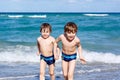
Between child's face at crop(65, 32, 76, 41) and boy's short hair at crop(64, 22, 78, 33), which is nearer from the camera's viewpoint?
boy's short hair at crop(64, 22, 78, 33)

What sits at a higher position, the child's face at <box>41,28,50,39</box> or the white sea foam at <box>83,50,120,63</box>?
the child's face at <box>41,28,50,39</box>

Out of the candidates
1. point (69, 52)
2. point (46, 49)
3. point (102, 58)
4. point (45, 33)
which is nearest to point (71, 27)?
point (69, 52)

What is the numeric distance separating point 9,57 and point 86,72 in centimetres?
452

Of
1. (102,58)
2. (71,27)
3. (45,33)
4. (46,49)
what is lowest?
(102,58)

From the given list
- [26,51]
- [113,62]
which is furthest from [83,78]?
[26,51]

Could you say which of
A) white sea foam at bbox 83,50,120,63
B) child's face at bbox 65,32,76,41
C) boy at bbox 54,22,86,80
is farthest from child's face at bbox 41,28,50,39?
white sea foam at bbox 83,50,120,63

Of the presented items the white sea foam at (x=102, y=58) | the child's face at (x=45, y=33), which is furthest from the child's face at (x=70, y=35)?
the white sea foam at (x=102, y=58)

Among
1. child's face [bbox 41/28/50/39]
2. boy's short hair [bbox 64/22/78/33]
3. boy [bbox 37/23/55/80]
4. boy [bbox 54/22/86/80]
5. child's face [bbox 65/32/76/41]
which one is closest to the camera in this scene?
boy's short hair [bbox 64/22/78/33]

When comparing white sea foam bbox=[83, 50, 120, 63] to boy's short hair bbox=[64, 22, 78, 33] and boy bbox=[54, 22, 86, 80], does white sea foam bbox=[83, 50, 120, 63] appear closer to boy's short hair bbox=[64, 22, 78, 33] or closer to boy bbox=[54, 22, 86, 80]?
boy bbox=[54, 22, 86, 80]

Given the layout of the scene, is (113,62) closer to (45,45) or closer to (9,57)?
(9,57)

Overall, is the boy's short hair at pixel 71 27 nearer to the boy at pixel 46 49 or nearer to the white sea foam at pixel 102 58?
the boy at pixel 46 49

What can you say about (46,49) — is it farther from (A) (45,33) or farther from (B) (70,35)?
(B) (70,35)

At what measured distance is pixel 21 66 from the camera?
10.9 meters

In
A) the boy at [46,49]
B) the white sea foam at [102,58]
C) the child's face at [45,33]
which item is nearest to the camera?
the child's face at [45,33]
